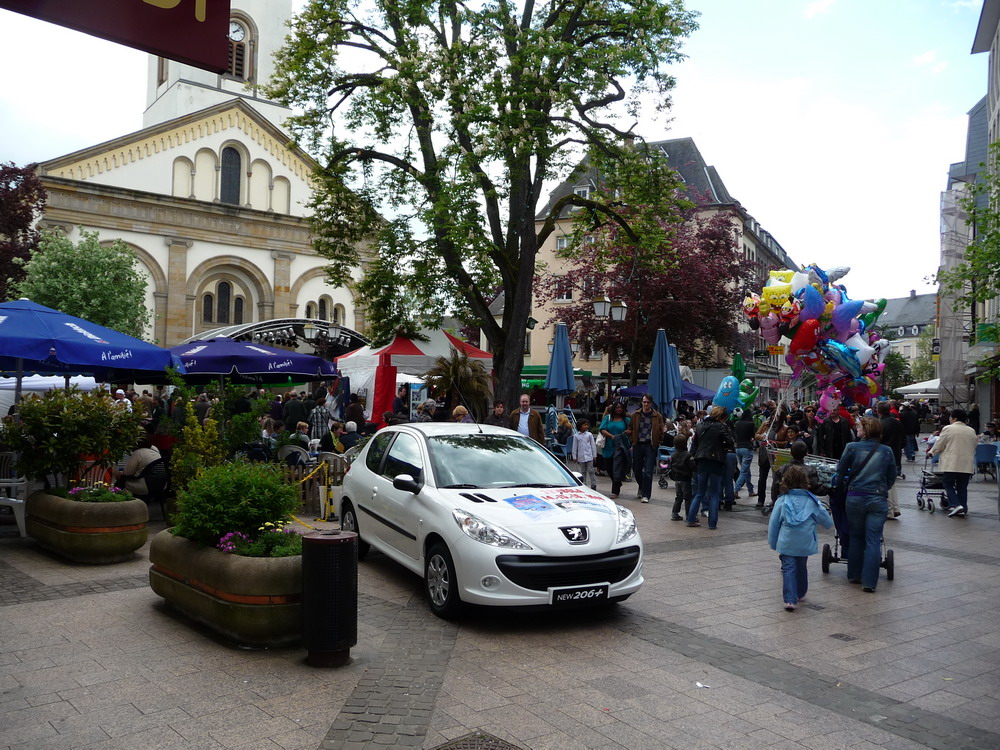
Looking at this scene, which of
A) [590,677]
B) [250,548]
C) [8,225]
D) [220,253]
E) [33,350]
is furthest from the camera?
[220,253]

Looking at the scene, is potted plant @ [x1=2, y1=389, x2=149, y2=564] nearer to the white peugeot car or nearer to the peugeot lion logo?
the white peugeot car

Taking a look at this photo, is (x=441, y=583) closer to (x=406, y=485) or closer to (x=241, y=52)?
(x=406, y=485)

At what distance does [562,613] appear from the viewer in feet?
23.0

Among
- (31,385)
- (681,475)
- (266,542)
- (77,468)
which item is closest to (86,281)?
(31,385)

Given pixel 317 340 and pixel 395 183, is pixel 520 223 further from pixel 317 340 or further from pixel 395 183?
pixel 317 340

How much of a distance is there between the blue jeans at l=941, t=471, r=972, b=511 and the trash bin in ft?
40.1

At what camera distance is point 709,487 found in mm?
11984

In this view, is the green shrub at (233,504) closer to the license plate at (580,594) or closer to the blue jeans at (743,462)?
the license plate at (580,594)

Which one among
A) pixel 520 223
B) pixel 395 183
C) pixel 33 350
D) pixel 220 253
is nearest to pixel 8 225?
pixel 220 253

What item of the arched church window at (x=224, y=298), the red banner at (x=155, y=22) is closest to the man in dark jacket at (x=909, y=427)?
the red banner at (x=155, y=22)

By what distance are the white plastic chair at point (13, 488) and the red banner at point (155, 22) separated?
7914mm

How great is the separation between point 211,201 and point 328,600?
1620 inches

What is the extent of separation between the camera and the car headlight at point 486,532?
20.9 feet

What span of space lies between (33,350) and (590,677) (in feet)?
25.6
